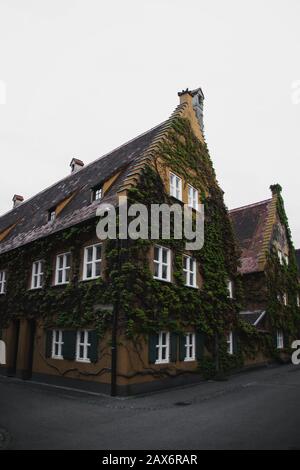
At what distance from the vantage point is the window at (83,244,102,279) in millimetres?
16497

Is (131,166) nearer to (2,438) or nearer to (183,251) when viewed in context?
(183,251)

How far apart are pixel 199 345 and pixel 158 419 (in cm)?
831

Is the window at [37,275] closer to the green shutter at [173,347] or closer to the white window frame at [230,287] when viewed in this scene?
the green shutter at [173,347]

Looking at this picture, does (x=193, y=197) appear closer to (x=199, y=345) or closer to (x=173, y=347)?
(x=199, y=345)

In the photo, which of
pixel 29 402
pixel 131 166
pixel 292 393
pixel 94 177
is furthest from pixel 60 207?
pixel 292 393

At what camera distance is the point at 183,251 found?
18328mm

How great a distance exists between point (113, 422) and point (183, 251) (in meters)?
9.58

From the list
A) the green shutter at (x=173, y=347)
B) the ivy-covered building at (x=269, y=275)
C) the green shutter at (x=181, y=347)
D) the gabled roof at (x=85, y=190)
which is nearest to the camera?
the green shutter at (x=173, y=347)

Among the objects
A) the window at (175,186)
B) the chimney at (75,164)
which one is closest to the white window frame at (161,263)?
the window at (175,186)

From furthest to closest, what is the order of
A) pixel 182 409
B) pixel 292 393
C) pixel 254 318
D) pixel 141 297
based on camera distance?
pixel 254 318 < pixel 141 297 < pixel 292 393 < pixel 182 409

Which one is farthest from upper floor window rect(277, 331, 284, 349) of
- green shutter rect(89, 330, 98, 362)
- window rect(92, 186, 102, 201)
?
window rect(92, 186, 102, 201)

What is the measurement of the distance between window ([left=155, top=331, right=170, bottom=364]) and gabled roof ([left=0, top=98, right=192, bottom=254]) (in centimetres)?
609

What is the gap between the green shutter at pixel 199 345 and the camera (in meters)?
18.3

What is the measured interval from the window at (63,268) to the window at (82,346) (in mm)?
2865
